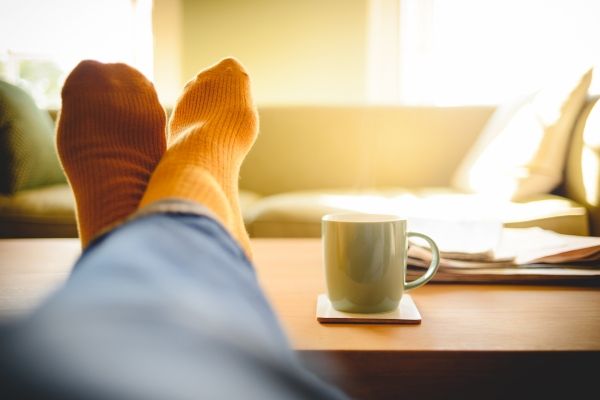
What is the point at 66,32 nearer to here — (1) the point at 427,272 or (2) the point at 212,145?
(2) the point at 212,145

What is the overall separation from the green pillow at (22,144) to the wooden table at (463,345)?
1.06 meters

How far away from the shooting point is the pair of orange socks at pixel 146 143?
17.2 inches

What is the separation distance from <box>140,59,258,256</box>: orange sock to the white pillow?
0.80 meters

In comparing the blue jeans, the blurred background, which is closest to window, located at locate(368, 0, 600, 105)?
the blurred background

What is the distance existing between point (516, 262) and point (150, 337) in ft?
1.69

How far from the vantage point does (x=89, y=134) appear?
0.70 meters

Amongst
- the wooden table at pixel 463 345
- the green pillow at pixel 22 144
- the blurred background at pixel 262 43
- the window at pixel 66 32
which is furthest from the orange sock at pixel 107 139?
the window at pixel 66 32

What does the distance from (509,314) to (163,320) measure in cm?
37

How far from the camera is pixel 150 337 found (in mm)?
189

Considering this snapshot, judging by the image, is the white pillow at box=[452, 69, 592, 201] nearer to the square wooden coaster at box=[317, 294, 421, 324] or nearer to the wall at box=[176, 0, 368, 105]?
the square wooden coaster at box=[317, 294, 421, 324]

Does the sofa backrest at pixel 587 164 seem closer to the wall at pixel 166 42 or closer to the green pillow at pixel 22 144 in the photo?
the green pillow at pixel 22 144

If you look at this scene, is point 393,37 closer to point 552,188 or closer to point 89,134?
point 552,188

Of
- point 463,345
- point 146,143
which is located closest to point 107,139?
point 146,143

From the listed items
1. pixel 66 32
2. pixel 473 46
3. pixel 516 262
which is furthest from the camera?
pixel 66 32
